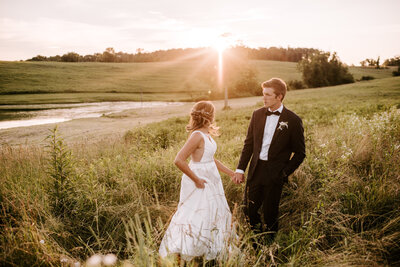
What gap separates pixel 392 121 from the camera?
673cm

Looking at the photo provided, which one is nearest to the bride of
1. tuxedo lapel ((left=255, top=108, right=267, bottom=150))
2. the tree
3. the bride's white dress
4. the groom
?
the bride's white dress

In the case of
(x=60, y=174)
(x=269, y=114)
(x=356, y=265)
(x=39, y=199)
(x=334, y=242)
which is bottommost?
(x=334, y=242)

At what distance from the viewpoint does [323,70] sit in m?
62.4

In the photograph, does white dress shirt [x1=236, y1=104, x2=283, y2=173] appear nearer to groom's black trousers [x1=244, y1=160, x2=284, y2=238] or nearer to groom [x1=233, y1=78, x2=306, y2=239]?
groom [x1=233, y1=78, x2=306, y2=239]

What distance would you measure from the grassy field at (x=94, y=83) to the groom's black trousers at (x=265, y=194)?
140ft

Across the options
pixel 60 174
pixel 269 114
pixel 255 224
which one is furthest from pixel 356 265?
pixel 60 174

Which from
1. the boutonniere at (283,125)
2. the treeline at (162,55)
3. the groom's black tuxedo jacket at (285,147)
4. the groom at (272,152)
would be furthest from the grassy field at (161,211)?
the treeline at (162,55)

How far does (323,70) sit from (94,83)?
58739 millimetres

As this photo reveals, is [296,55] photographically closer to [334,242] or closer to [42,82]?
[42,82]

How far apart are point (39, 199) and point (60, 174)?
26.0 inches

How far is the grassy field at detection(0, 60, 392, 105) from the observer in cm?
4538

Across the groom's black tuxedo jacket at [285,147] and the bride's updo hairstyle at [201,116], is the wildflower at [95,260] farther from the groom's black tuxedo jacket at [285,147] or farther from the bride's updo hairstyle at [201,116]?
the groom's black tuxedo jacket at [285,147]

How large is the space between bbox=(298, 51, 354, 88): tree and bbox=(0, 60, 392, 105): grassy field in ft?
21.2

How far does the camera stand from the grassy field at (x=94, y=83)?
45.4m
